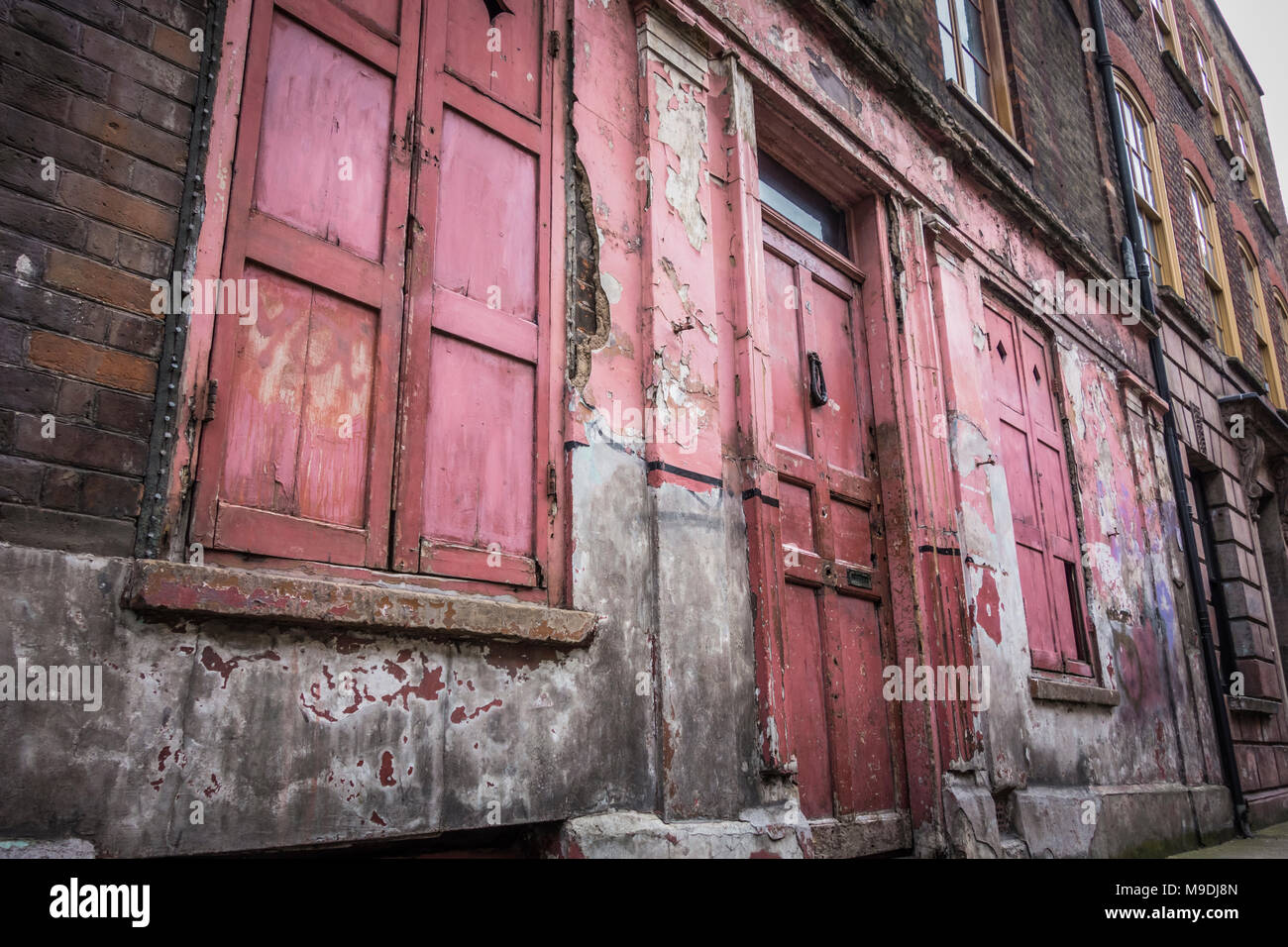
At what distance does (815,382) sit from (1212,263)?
884cm

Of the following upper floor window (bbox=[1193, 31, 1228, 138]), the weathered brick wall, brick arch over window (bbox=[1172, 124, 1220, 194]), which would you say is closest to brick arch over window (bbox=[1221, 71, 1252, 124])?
upper floor window (bbox=[1193, 31, 1228, 138])

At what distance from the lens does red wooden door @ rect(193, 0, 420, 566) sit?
231cm

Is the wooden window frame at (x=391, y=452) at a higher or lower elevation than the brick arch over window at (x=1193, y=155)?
lower

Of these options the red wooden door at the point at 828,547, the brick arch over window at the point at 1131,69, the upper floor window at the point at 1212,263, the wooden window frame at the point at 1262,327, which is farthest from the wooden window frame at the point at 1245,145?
the red wooden door at the point at 828,547

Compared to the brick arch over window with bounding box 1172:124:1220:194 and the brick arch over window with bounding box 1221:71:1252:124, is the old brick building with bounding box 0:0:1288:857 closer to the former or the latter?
the brick arch over window with bounding box 1172:124:1220:194

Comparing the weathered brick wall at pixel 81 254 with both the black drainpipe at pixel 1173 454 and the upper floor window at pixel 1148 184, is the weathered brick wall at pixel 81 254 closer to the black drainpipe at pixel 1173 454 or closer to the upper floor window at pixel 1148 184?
the black drainpipe at pixel 1173 454

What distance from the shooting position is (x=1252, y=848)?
593cm

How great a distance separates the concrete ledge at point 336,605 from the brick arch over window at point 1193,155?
11.0 m

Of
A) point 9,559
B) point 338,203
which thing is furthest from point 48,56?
point 9,559

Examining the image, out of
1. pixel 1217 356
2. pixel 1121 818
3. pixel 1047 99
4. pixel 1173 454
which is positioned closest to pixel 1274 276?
pixel 1217 356

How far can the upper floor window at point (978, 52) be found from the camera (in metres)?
6.66

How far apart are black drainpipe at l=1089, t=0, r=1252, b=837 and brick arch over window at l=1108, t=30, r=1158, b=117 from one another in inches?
8.8

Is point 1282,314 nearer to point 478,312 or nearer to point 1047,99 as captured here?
point 1047,99

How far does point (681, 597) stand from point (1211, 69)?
1358 centimetres
